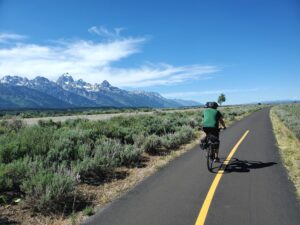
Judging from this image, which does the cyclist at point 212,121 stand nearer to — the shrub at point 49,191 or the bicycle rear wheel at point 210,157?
the bicycle rear wheel at point 210,157

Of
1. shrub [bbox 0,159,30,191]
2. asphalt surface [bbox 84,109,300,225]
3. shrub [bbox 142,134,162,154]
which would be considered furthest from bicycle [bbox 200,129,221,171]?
shrub [bbox 0,159,30,191]

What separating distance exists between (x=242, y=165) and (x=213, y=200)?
4.23 meters

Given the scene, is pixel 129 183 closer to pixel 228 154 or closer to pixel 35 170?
pixel 35 170

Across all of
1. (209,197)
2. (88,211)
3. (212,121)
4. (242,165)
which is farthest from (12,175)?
(242,165)

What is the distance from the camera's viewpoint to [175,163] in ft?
36.2

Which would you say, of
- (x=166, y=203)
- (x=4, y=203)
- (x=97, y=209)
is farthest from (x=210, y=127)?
(x=4, y=203)

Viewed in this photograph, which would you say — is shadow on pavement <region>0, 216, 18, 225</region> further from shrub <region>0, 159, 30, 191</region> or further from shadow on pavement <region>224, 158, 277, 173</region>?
shadow on pavement <region>224, 158, 277, 173</region>

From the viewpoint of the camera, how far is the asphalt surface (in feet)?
18.3

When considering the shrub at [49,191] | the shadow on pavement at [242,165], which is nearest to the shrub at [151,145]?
the shadow on pavement at [242,165]

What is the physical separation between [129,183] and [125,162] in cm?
251

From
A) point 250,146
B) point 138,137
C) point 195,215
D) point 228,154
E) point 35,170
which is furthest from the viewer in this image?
point 250,146

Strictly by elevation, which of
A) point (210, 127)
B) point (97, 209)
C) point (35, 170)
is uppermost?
point (210, 127)

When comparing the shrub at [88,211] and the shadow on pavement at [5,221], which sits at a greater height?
the shrub at [88,211]

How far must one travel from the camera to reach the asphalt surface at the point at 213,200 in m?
5.59
